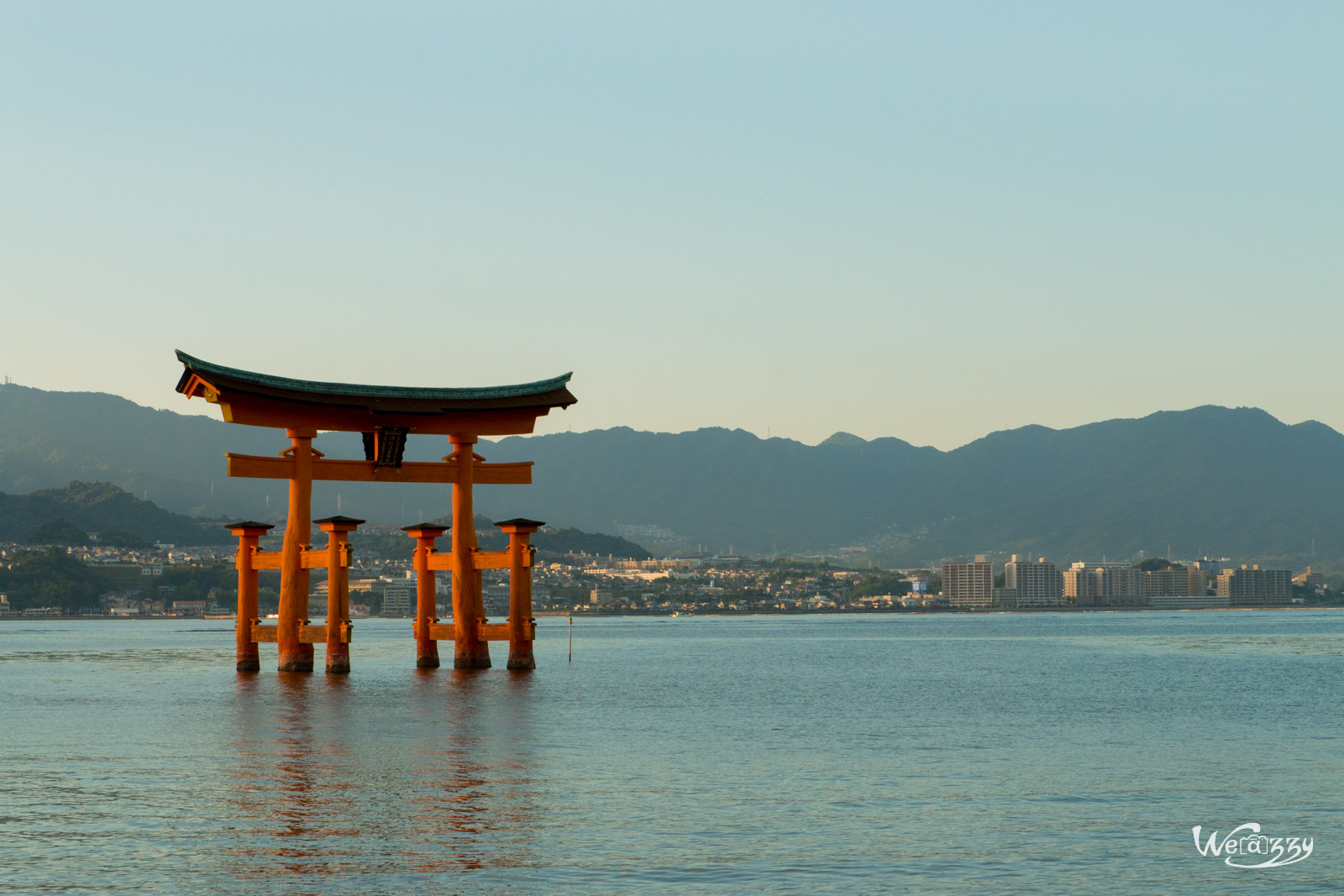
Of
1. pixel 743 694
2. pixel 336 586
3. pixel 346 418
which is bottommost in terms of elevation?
pixel 743 694

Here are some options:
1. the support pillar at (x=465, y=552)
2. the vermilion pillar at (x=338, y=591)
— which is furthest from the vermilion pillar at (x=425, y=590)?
the vermilion pillar at (x=338, y=591)

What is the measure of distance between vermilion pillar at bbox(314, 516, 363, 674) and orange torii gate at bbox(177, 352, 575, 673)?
0.06m

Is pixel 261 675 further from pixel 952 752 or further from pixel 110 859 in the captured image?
pixel 110 859

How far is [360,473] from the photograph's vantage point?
48219 millimetres

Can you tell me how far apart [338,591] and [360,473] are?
4.63 m

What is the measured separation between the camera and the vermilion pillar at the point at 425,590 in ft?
166

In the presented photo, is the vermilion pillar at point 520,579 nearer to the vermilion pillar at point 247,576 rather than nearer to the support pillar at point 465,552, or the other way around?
the support pillar at point 465,552

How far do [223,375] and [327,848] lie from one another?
27837 millimetres

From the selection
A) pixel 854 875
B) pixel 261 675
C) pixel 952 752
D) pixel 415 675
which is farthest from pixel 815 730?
pixel 261 675

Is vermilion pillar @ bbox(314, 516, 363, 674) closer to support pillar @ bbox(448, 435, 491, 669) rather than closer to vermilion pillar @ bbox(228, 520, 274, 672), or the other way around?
support pillar @ bbox(448, 435, 491, 669)

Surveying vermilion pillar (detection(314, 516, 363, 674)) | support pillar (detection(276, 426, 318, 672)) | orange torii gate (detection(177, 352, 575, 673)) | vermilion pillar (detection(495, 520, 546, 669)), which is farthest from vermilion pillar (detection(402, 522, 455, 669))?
support pillar (detection(276, 426, 318, 672))

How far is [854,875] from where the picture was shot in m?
16.6

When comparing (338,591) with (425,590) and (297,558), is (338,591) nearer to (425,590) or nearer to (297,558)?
(297,558)

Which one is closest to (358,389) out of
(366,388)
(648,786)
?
(366,388)
